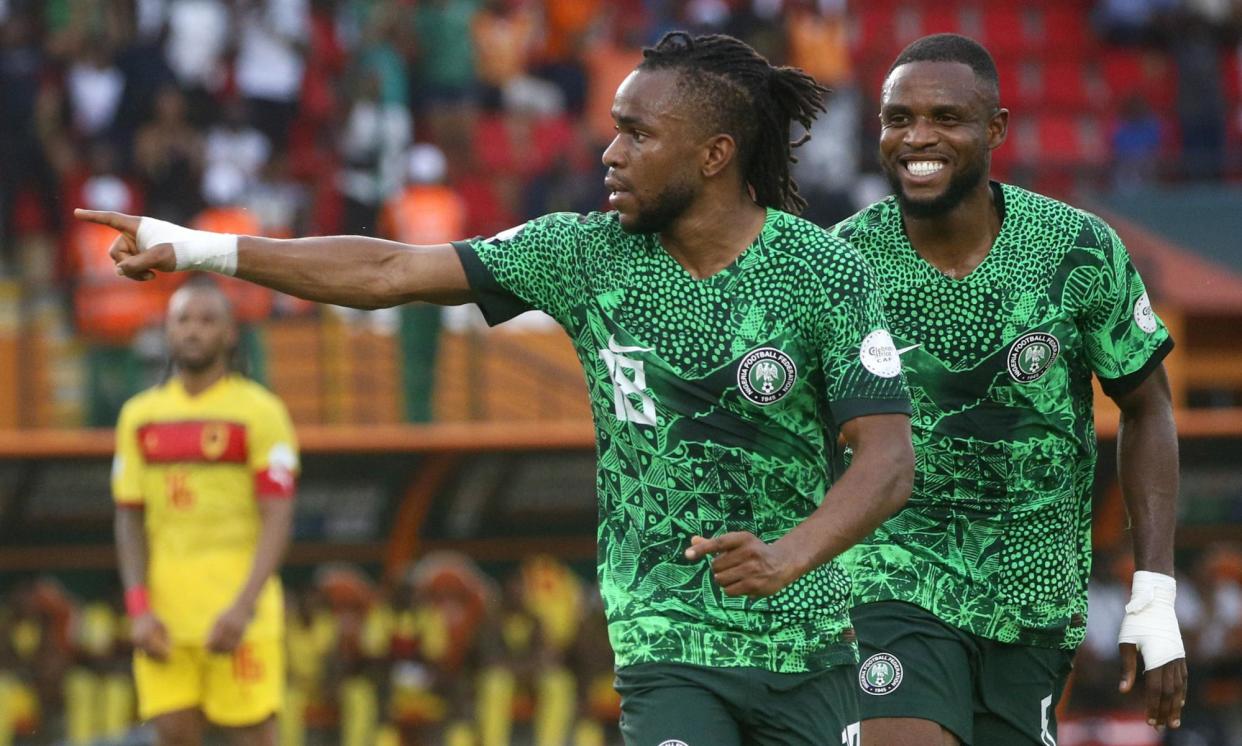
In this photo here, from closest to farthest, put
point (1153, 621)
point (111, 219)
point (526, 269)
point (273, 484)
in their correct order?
point (111, 219)
point (526, 269)
point (1153, 621)
point (273, 484)

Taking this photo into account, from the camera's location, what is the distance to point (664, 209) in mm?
4465

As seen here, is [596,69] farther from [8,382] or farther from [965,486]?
[965,486]

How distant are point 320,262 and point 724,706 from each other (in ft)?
4.26

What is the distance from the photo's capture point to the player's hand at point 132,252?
13.9 ft

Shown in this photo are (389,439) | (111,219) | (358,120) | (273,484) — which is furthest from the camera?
(358,120)

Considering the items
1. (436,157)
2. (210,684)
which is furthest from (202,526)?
(436,157)

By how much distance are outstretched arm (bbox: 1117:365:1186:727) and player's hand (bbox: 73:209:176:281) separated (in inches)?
100

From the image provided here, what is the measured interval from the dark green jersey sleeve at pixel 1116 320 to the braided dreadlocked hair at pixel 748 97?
925mm

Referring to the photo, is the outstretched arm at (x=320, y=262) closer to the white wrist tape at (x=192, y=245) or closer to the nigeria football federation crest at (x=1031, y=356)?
the white wrist tape at (x=192, y=245)

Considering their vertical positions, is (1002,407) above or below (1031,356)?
below

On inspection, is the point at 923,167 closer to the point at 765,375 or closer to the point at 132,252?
the point at 765,375

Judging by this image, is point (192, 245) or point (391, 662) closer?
point (192, 245)

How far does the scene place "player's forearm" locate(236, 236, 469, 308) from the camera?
173 inches

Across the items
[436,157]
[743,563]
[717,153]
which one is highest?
[436,157]
